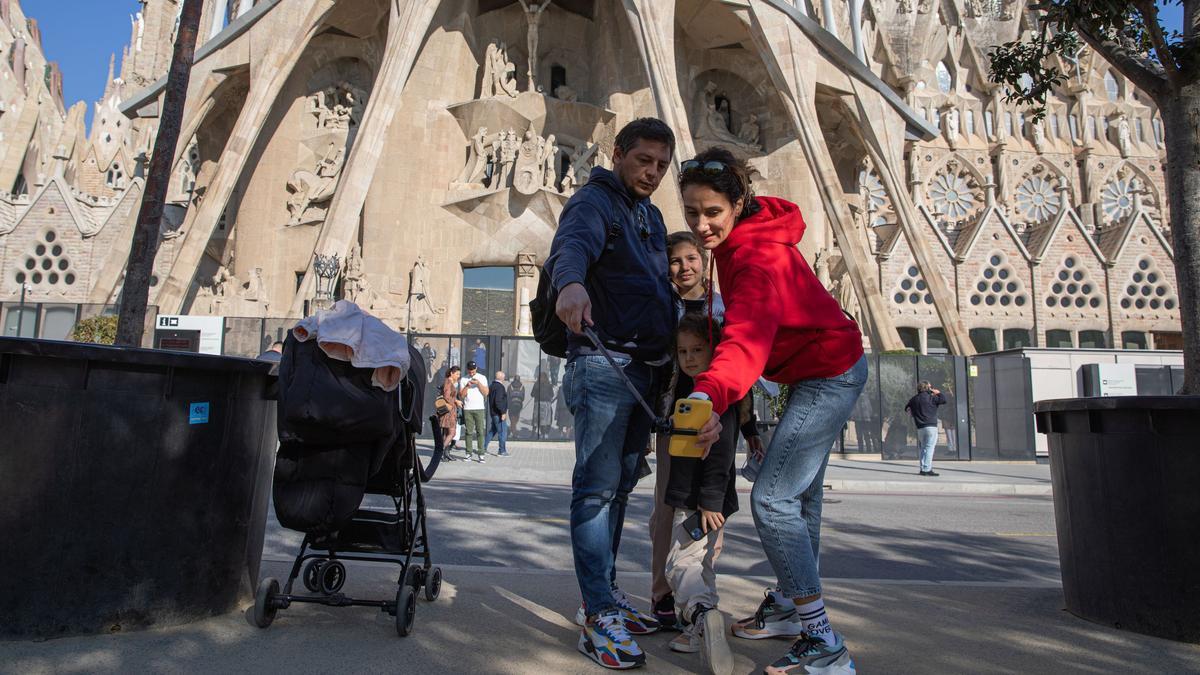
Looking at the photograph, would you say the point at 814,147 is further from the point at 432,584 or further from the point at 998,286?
the point at 432,584

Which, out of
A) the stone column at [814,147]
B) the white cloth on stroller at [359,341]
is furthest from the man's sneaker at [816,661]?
the stone column at [814,147]

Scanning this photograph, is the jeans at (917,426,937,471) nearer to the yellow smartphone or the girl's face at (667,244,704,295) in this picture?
the girl's face at (667,244,704,295)

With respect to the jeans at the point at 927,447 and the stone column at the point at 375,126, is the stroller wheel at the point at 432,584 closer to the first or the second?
the jeans at the point at 927,447

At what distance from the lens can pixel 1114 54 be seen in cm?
539

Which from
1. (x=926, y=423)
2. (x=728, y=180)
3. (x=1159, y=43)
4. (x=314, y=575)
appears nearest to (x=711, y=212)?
(x=728, y=180)

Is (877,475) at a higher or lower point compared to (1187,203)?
lower

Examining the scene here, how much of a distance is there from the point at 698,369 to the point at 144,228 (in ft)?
15.7

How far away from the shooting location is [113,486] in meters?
2.43

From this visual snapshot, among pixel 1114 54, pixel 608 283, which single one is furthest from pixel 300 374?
pixel 1114 54

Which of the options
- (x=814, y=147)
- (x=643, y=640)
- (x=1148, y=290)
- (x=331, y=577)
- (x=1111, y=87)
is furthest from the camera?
(x=1111, y=87)

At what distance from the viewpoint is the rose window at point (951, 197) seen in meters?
39.3

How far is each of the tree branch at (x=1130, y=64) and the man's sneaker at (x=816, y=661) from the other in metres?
4.70

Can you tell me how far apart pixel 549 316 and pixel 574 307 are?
0.36m

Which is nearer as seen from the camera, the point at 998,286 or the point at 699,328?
the point at 699,328
